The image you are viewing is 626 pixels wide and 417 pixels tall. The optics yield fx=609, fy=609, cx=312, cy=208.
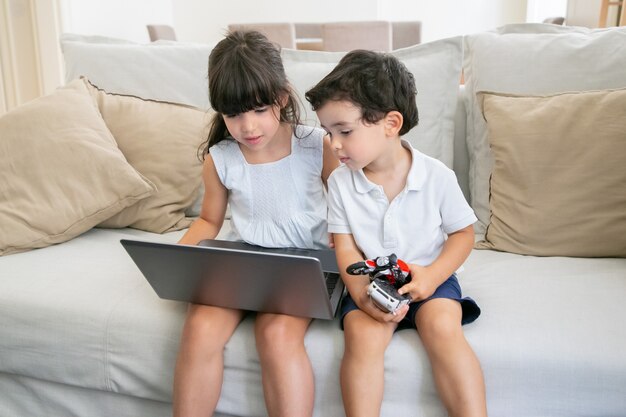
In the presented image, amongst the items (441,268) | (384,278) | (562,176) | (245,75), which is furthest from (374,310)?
(562,176)

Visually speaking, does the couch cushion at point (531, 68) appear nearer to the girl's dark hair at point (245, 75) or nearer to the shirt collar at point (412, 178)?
the shirt collar at point (412, 178)

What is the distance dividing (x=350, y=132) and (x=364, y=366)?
43cm

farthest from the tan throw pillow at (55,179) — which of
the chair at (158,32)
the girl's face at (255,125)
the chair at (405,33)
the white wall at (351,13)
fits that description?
the white wall at (351,13)

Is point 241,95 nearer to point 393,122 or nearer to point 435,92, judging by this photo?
point 393,122

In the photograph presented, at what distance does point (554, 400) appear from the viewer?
42.5 inches

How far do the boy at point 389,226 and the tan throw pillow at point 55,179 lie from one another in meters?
0.64

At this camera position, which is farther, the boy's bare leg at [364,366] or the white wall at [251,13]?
the white wall at [251,13]

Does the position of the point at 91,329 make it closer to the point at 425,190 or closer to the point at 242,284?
the point at 242,284

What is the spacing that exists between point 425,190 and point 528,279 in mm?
331

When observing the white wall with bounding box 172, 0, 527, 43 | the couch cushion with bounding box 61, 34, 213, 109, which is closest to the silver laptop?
the couch cushion with bounding box 61, 34, 213, 109

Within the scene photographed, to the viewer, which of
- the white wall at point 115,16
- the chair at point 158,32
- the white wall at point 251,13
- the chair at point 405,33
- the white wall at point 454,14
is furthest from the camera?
the white wall at point 251,13

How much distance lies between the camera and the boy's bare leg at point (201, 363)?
1.12 metres

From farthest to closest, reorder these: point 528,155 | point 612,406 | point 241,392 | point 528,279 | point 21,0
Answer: point 21,0 → point 528,155 → point 528,279 → point 241,392 → point 612,406

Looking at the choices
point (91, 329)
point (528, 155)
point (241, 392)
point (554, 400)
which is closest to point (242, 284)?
point (241, 392)
